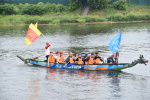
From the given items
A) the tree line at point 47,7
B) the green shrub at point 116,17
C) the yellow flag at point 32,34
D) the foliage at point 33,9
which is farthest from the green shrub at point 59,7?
the yellow flag at point 32,34

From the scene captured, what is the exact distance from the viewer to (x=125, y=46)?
3997 cm

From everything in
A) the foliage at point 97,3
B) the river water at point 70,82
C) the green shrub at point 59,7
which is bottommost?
the river water at point 70,82

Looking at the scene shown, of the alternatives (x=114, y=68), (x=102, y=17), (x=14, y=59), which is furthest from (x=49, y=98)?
(x=102, y=17)

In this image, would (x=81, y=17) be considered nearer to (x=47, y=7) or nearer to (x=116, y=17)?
(x=116, y=17)

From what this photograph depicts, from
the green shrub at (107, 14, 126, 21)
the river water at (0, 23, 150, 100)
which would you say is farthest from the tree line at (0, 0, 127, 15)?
the river water at (0, 23, 150, 100)

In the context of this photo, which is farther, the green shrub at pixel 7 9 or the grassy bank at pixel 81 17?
the green shrub at pixel 7 9

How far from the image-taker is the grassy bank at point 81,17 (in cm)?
7381

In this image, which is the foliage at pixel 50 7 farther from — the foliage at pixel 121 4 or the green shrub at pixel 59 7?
the foliage at pixel 121 4

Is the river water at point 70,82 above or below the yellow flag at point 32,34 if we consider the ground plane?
below

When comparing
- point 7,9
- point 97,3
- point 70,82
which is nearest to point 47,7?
point 7,9

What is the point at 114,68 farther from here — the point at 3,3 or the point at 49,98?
the point at 3,3

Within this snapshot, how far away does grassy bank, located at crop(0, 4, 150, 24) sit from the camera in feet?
242

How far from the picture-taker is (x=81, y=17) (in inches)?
3007

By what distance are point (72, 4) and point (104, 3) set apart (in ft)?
30.4
